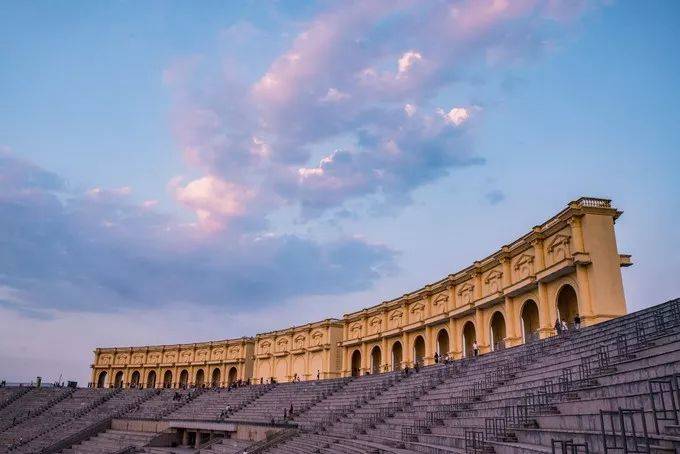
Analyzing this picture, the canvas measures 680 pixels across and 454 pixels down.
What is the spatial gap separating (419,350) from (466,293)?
1027 cm

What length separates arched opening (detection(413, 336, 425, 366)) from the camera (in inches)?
1751

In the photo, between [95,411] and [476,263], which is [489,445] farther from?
[95,411]

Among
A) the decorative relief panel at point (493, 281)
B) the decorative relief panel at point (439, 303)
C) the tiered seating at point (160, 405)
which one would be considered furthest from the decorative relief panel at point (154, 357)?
the decorative relief panel at point (493, 281)

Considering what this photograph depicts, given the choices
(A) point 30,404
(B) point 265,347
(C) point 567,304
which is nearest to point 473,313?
(C) point 567,304

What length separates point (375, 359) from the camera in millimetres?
51969

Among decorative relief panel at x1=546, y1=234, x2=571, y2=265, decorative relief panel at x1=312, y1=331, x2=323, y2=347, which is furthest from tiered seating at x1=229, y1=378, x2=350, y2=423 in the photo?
decorative relief panel at x1=546, y1=234, x2=571, y2=265

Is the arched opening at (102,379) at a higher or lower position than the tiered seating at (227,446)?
higher

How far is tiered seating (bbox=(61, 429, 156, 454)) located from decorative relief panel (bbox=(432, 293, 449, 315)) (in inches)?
992

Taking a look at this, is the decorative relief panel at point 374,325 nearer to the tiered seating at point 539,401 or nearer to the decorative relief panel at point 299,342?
the decorative relief panel at point 299,342

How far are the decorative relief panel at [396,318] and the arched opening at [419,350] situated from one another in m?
2.12

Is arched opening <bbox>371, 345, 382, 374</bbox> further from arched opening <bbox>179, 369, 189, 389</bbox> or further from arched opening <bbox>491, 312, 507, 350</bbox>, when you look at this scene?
arched opening <bbox>179, 369, 189, 389</bbox>

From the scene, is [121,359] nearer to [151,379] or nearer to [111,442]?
[151,379]

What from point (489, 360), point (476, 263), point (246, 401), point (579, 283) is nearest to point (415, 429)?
point (489, 360)

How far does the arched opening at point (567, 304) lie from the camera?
28000 mm
